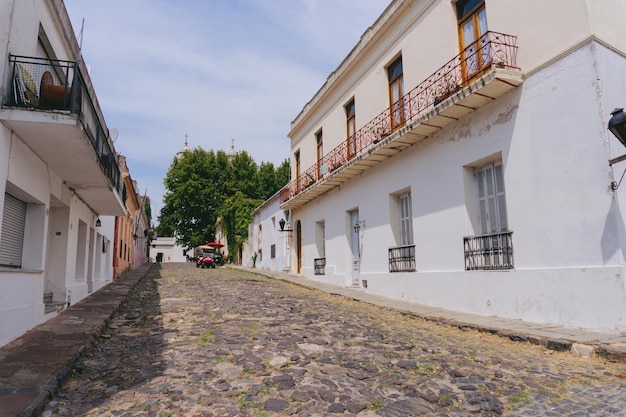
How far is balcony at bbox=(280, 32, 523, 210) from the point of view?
8094mm

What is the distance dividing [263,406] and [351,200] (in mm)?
10900

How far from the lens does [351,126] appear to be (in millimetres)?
15008

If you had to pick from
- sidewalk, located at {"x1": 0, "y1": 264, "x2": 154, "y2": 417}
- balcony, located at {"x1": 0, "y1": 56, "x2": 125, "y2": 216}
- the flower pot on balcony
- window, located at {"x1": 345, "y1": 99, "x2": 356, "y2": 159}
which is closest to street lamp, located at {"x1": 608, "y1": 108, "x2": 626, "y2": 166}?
sidewalk, located at {"x1": 0, "y1": 264, "x2": 154, "y2": 417}

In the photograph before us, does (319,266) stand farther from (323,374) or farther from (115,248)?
(323,374)

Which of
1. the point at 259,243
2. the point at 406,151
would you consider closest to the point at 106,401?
Result: the point at 406,151

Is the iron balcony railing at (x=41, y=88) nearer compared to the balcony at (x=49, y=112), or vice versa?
the balcony at (x=49, y=112)

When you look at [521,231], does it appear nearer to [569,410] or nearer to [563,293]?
[563,293]

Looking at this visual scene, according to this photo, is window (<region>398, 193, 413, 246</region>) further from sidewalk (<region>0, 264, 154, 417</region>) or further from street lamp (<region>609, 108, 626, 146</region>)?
sidewalk (<region>0, 264, 154, 417</region>)

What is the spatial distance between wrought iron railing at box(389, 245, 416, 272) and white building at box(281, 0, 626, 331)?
0.05 m

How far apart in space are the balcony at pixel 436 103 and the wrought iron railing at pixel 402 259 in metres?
Answer: 2.58

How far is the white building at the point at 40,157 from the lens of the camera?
576 centimetres

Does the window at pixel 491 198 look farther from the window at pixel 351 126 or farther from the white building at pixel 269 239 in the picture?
the white building at pixel 269 239

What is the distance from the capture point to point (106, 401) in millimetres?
3889

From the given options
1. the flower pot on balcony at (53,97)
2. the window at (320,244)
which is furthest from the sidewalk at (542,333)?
the window at (320,244)
